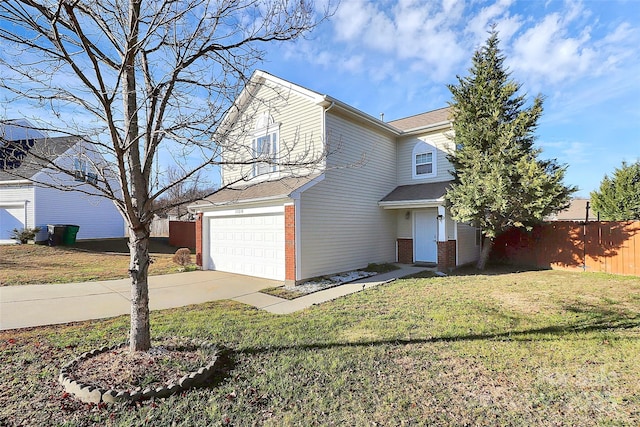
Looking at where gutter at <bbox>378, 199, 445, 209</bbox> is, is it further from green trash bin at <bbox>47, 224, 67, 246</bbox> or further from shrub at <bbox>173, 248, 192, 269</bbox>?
green trash bin at <bbox>47, 224, 67, 246</bbox>

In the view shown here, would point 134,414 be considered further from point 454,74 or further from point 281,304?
point 454,74

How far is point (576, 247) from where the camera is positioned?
1205 centimetres

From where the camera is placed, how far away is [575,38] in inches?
343

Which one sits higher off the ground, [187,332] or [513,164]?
[513,164]

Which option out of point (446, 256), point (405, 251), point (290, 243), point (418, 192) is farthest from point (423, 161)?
point (290, 243)

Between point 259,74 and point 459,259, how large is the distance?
10267 mm

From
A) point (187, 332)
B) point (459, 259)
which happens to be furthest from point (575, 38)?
point (187, 332)

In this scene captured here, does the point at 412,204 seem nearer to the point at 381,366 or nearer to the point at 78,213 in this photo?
the point at 381,366

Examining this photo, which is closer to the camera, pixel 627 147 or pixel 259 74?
pixel 259 74

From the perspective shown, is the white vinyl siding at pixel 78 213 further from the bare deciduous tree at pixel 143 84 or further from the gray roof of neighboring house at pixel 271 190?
the bare deciduous tree at pixel 143 84

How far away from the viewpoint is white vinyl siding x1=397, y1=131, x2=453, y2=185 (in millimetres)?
13156

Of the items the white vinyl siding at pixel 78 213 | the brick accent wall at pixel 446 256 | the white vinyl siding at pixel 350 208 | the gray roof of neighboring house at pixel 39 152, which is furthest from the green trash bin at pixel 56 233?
the brick accent wall at pixel 446 256

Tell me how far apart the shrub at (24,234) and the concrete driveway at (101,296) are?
1063 centimetres

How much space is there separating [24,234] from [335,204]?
17.1m
